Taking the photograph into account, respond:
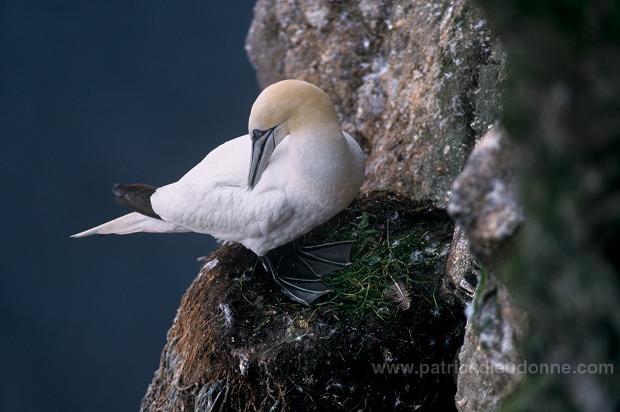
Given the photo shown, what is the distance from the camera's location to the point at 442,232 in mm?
3652

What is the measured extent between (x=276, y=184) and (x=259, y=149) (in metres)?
0.17

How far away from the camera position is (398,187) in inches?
171

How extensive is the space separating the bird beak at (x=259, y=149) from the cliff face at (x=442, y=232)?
0.55 m

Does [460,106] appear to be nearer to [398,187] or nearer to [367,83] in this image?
[398,187]

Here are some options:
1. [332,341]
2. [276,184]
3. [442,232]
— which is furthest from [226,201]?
[442,232]

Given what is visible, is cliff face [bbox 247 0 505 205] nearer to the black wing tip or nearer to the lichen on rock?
the lichen on rock

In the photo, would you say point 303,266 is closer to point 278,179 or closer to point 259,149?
point 278,179

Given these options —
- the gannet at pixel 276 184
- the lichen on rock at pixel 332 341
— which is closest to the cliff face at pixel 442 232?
the lichen on rock at pixel 332 341

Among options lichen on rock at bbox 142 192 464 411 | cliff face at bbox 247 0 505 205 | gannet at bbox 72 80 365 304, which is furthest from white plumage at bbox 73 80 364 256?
cliff face at bbox 247 0 505 205

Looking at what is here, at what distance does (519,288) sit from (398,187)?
268cm

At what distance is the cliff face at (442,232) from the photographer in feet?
4.83

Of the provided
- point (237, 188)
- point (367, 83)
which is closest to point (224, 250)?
point (237, 188)

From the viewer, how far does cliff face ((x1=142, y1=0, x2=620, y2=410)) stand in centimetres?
147

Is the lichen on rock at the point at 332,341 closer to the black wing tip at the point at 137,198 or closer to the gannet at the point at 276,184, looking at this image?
the gannet at the point at 276,184
